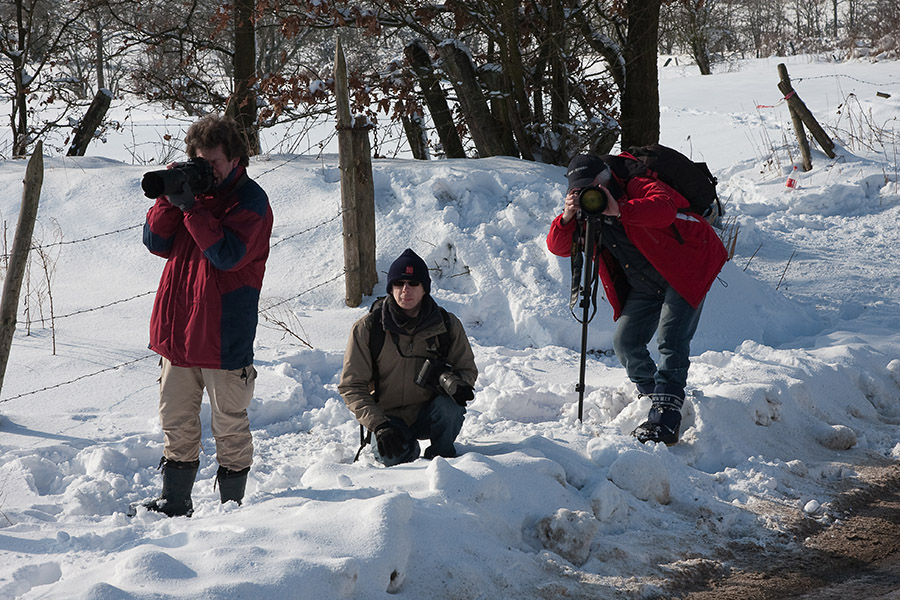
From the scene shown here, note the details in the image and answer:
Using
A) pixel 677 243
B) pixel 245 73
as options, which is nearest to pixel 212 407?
pixel 677 243

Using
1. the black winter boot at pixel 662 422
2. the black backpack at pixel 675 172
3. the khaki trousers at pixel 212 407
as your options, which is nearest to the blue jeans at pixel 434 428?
the khaki trousers at pixel 212 407

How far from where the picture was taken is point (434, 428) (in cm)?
415

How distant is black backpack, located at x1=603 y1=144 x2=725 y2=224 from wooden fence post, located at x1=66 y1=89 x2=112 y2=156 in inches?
297

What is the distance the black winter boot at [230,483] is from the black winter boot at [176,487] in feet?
0.47

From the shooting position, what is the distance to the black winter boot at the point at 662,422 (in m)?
4.45

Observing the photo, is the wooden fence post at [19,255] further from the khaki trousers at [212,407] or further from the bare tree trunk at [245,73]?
the bare tree trunk at [245,73]

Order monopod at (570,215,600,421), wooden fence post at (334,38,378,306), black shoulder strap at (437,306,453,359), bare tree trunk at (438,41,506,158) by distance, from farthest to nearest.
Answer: bare tree trunk at (438,41,506,158) → wooden fence post at (334,38,378,306) → monopod at (570,215,600,421) → black shoulder strap at (437,306,453,359)

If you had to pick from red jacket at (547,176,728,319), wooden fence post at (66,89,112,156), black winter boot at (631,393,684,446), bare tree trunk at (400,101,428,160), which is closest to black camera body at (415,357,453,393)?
red jacket at (547,176,728,319)

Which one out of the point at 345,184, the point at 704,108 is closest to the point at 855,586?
the point at 345,184

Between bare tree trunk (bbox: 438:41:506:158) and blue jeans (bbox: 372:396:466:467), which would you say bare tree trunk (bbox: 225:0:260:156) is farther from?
blue jeans (bbox: 372:396:466:467)

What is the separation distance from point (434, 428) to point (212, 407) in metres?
1.08

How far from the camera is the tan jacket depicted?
13.2ft

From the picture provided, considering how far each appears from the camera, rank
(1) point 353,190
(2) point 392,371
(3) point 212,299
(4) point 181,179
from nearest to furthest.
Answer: (4) point 181,179 → (3) point 212,299 → (2) point 392,371 → (1) point 353,190

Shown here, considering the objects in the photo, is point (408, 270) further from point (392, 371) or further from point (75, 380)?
point (75, 380)
